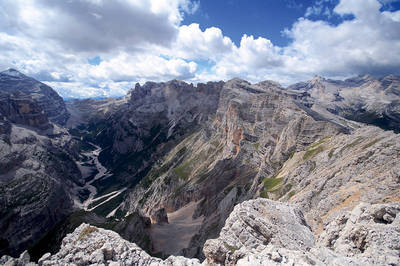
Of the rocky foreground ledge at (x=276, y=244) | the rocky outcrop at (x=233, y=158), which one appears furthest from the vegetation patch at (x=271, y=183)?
the rocky foreground ledge at (x=276, y=244)

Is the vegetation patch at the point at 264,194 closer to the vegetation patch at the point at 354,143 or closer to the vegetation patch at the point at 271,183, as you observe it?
the vegetation patch at the point at 271,183

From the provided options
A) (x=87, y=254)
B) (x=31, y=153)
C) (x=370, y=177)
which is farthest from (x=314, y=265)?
(x=31, y=153)

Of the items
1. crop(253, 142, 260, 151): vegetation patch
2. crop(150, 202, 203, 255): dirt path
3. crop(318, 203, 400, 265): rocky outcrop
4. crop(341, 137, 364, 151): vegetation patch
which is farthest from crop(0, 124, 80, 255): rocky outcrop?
crop(341, 137, 364, 151): vegetation patch

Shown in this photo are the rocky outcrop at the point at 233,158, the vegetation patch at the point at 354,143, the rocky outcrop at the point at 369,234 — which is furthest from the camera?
the rocky outcrop at the point at 233,158

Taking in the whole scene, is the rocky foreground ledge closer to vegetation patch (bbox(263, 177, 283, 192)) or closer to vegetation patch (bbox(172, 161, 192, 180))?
vegetation patch (bbox(263, 177, 283, 192))

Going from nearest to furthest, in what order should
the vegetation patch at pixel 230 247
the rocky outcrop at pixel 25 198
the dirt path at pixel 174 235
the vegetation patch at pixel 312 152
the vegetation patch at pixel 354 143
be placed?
the vegetation patch at pixel 230 247 < the vegetation patch at pixel 354 143 < the vegetation patch at pixel 312 152 < the dirt path at pixel 174 235 < the rocky outcrop at pixel 25 198

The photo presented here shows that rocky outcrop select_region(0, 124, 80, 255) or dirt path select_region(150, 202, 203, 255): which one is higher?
dirt path select_region(150, 202, 203, 255)

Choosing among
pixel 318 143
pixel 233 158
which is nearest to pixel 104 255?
pixel 318 143

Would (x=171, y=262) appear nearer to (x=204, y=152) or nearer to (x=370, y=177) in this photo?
(x=370, y=177)
